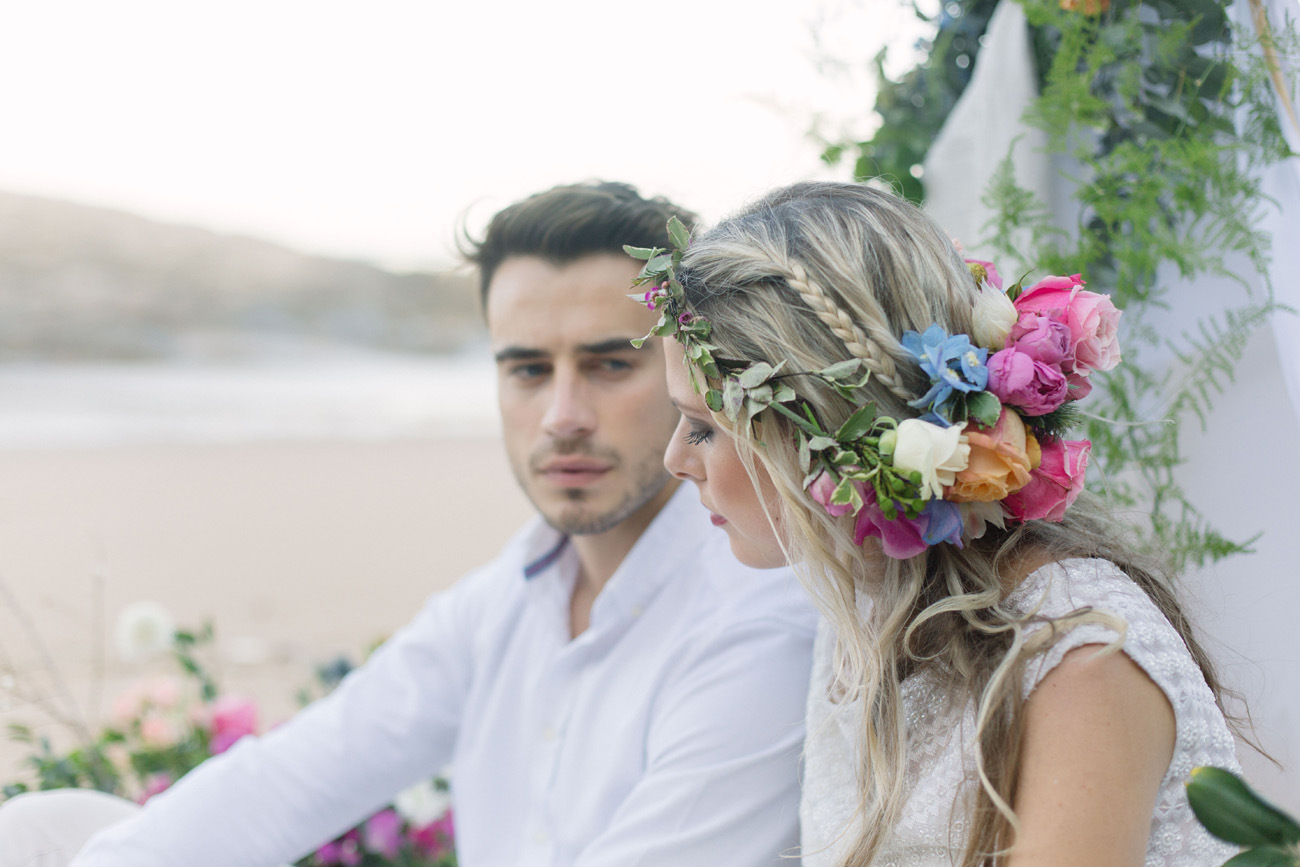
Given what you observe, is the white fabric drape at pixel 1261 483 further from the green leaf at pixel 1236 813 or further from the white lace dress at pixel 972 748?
the green leaf at pixel 1236 813

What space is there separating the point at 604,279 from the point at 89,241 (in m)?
24.7

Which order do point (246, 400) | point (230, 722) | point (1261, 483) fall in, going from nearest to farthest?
point (1261, 483)
point (230, 722)
point (246, 400)

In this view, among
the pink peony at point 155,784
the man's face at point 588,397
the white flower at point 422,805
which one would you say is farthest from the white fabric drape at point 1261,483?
the pink peony at point 155,784

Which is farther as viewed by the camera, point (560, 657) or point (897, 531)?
point (560, 657)

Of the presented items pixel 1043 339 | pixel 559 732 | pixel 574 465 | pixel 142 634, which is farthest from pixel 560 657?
pixel 142 634

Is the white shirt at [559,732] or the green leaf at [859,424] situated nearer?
the green leaf at [859,424]

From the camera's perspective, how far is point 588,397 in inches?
84.5

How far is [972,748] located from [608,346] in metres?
1.21

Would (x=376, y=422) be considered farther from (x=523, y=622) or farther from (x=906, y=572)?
(x=906, y=572)

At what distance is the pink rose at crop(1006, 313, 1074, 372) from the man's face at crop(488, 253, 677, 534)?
0.98 meters

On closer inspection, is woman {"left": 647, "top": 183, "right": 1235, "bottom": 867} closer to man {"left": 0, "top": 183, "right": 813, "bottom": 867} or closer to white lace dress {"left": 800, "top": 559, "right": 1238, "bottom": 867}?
white lace dress {"left": 800, "top": 559, "right": 1238, "bottom": 867}

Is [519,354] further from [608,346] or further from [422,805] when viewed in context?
[422,805]

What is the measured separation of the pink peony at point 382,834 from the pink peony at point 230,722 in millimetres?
465

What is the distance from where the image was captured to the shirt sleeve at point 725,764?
63.0 inches
